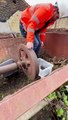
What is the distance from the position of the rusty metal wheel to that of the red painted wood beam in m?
0.59

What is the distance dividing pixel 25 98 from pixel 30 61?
1001 millimetres

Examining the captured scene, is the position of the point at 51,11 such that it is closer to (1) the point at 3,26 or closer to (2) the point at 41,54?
(2) the point at 41,54

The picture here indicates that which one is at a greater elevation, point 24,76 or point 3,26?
point 3,26

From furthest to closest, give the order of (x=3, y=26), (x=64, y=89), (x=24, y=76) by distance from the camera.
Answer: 1. (x=3, y=26)
2. (x=24, y=76)
3. (x=64, y=89)

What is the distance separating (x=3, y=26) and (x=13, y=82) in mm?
1494

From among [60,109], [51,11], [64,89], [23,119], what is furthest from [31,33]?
[23,119]

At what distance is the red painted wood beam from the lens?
993 millimetres

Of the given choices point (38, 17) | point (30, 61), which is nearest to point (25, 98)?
point (30, 61)

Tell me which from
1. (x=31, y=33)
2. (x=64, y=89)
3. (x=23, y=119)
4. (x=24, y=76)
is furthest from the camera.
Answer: (x=24, y=76)

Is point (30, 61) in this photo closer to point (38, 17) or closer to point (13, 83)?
point (13, 83)

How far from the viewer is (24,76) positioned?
2471 mm

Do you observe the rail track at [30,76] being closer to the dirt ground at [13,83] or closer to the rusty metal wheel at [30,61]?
the rusty metal wheel at [30,61]

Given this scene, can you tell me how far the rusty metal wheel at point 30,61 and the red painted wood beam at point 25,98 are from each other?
59 centimetres

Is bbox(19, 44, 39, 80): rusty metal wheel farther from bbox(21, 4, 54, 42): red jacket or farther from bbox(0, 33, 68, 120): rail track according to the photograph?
bbox(21, 4, 54, 42): red jacket
